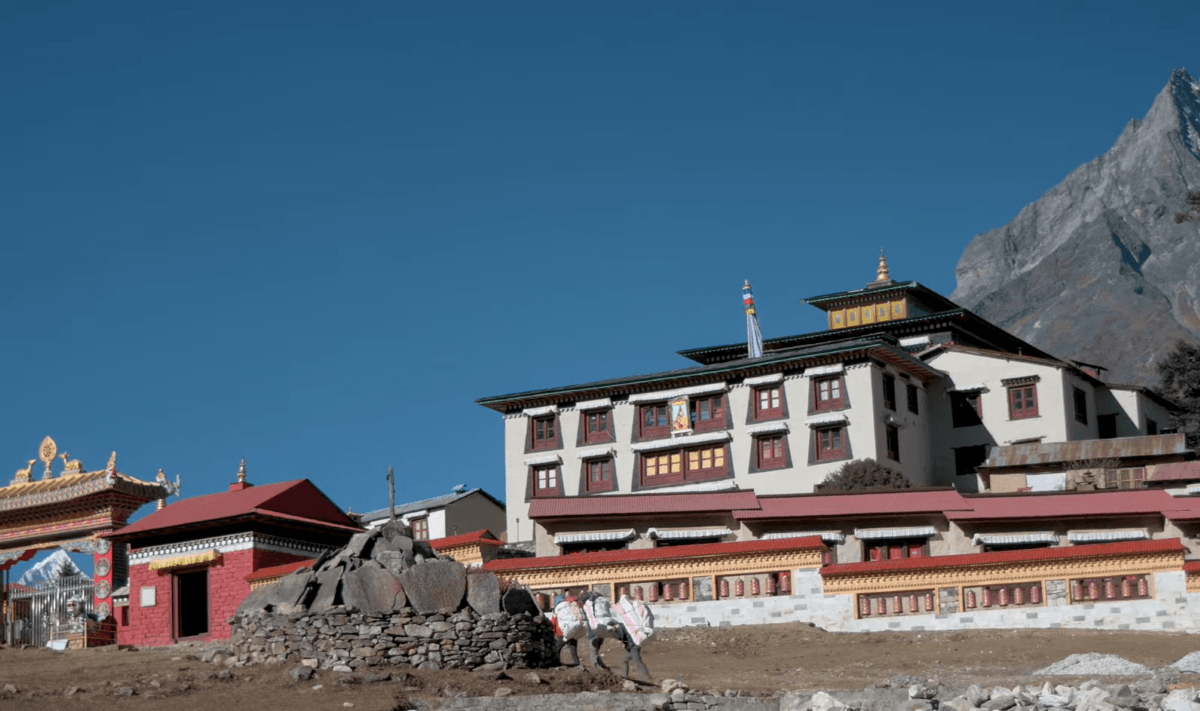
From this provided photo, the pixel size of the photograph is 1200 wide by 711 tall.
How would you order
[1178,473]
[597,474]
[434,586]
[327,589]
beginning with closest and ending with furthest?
[434,586]
[327,589]
[1178,473]
[597,474]

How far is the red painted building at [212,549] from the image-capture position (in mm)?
49219

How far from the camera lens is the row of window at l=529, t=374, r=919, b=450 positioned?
69125mm

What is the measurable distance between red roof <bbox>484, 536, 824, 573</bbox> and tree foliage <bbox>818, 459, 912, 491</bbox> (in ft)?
61.6

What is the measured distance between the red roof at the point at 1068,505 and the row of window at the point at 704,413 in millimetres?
18119

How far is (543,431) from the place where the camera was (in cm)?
7469

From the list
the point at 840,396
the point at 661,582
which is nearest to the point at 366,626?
the point at 661,582

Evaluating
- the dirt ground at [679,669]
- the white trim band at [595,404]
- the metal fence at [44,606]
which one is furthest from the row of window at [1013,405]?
the metal fence at [44,606]

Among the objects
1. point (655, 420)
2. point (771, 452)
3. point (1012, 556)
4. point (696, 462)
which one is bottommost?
point (1012, 556)

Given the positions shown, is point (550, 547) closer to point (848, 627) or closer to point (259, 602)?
point (848, 627)

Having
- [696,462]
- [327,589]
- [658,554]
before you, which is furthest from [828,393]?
[327,589]

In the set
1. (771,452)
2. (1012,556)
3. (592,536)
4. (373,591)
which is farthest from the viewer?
(771,452)

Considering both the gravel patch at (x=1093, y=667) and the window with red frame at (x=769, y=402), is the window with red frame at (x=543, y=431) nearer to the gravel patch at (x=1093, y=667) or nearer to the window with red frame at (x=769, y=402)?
the window with red frame at (x=769, y=402)

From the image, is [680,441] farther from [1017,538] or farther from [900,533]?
[1017,538]

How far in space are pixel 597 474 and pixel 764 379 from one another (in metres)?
9.11
